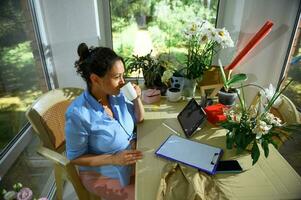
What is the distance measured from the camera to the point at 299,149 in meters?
1.83

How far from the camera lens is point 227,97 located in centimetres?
143

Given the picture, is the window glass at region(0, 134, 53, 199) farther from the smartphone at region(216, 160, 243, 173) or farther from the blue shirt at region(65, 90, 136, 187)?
the smartphone at region(216, 160, 243, 173)

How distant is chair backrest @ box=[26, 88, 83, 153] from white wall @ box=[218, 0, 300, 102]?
4.24ft

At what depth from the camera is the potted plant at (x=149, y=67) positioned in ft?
5.33

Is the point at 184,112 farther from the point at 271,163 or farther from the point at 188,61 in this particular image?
the point at 271,163

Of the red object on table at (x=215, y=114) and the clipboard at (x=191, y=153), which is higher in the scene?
the red object on table at (x=215, y=114)

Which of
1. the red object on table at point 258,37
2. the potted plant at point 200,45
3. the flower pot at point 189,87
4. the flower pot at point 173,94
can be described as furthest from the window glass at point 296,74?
Answer: the flower pot at point 173,94

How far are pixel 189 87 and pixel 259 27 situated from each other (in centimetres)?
67

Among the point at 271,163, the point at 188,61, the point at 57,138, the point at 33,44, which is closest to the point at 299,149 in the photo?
the point at 271,163

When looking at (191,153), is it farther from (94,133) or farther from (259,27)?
(259,27)

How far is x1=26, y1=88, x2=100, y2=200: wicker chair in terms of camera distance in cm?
119

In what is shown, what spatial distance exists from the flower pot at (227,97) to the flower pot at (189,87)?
0.19m

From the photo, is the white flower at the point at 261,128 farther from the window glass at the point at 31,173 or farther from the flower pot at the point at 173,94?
the window glass at the point at 31,173

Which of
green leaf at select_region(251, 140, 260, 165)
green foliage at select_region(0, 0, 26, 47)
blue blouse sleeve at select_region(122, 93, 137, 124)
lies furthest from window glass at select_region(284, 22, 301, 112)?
green foliage at select_region(0, 0, 26, 47)
